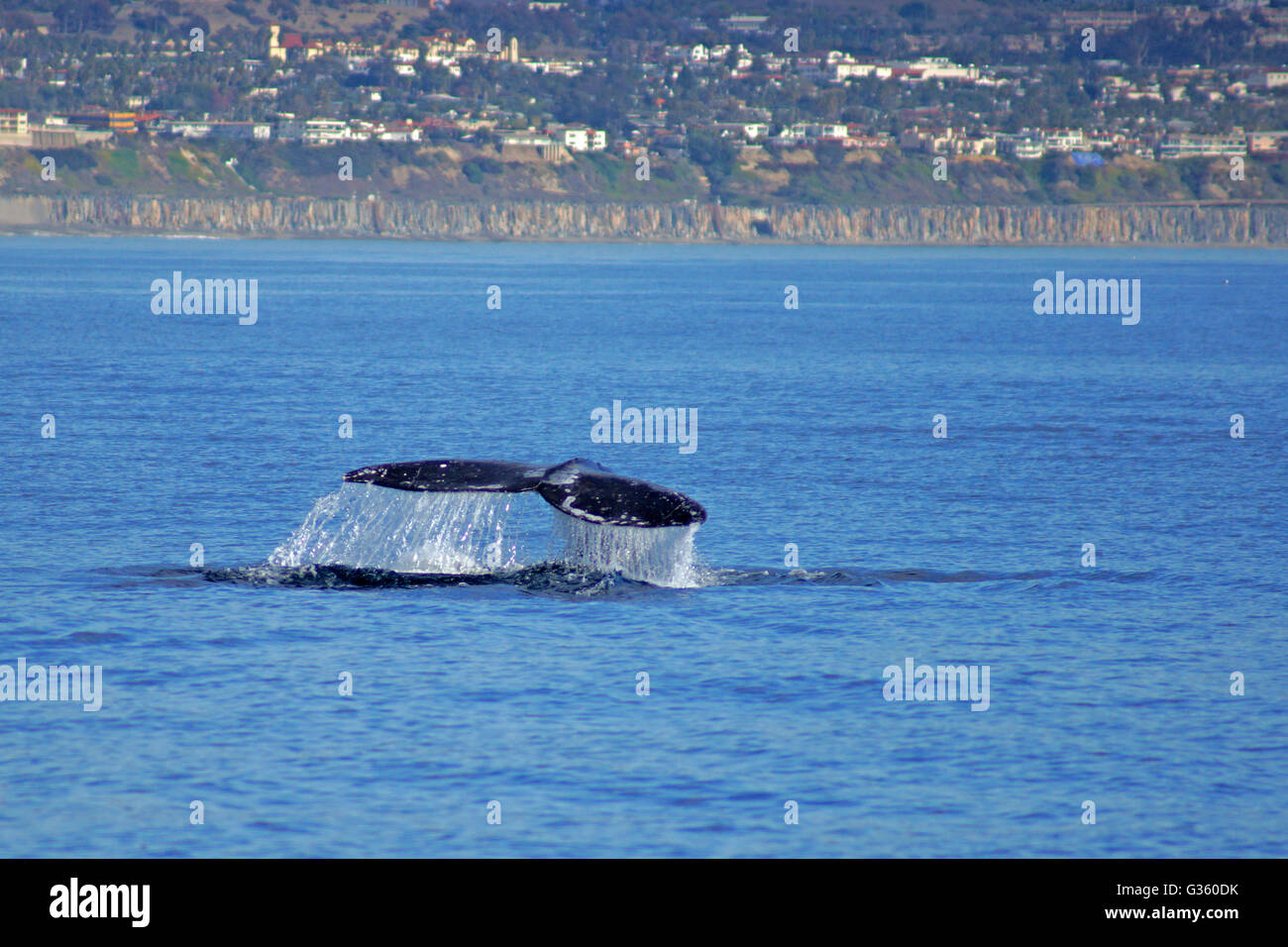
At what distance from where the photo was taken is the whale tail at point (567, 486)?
20.5 meters

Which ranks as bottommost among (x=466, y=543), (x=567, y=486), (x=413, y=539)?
(x=466, y=543)

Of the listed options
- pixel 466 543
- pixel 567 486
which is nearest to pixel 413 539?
pixel 466 543

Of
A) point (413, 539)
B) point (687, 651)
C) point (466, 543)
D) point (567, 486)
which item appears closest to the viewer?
point (567, 486)

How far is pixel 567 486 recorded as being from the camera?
21.0 m

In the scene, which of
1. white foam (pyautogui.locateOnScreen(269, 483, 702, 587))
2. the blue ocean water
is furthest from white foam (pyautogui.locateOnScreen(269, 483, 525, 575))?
the blue ocean water

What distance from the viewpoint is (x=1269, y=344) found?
9375 centimetres

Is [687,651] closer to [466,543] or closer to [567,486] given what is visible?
[567,486]

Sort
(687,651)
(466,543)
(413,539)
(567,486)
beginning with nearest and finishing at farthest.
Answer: (567,486)
(687,651)
(413,539)
(466,543)

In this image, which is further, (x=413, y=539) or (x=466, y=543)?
(x=466, y=543)

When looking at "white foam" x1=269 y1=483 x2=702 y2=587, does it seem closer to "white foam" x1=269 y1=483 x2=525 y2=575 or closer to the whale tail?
"white foam" x1=269 y1=483 x2=525 y2=575

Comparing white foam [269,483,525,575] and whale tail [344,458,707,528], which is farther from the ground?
whale tail [344,458,707,528]

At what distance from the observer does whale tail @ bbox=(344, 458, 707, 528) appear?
67.3 feet
